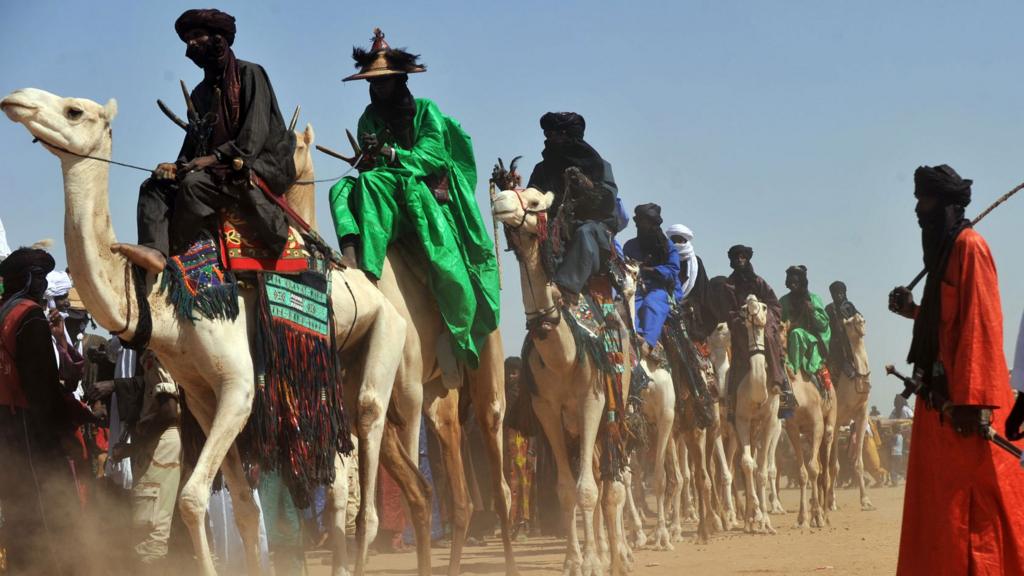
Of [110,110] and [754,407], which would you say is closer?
[110,110]

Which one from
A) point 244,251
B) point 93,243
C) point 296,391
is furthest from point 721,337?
point 93,243

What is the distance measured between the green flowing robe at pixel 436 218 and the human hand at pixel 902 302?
3.25 m

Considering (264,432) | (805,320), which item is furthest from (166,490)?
(805,320)

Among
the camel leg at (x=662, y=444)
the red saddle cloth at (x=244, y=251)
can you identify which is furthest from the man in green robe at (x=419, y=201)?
the camel leg at (x=662, y=444)

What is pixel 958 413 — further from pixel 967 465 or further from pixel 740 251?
pixel 740 251

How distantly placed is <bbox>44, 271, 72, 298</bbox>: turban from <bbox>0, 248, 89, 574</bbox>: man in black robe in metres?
2.56

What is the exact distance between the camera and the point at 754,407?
59.6ft

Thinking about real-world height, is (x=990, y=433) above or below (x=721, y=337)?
below

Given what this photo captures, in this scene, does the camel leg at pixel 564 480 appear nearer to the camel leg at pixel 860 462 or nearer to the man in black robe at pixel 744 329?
the man in black robe at pixel 744 329

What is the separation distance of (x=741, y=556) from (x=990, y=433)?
24.4ft

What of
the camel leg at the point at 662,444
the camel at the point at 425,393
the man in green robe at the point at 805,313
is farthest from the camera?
the man in green robe at the point at 805,313

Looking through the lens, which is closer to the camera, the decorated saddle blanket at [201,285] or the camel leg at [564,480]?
the decorated saddle blanket at [201,285]

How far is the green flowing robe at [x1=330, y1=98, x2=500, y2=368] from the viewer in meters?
9.49

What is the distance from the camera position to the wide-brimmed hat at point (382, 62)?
1006cm
